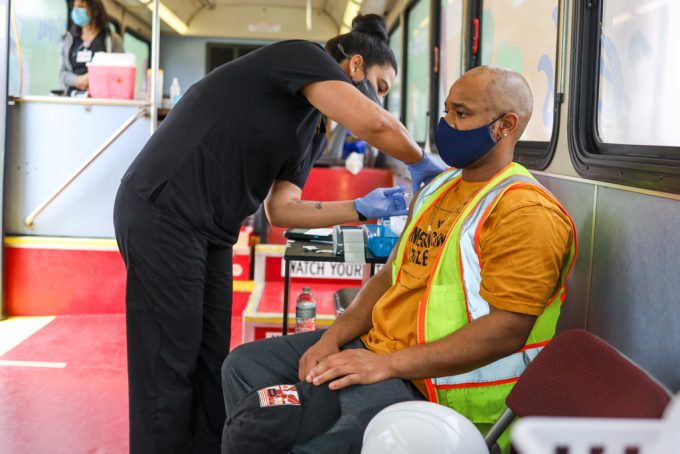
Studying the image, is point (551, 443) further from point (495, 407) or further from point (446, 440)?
point (495, 407)

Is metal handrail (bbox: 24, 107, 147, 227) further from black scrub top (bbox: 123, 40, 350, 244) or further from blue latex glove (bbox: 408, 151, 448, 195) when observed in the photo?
blue latex glove (bbox: 408, 151, 448, 195)

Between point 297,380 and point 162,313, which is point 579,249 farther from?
point 162,313

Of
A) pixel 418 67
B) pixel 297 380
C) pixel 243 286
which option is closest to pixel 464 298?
pixel 297 380

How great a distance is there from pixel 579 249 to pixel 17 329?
12.3 feet

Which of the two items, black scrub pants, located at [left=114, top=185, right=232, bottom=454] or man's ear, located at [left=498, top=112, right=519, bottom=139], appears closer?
man's ear, located at [left=498, top=112, right=519, bottom=139]

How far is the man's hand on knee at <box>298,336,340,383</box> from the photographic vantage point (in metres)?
1.97

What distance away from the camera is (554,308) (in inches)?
71.3

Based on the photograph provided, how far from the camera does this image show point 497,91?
1.95m

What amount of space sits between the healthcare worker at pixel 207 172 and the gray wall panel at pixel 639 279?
59 cm

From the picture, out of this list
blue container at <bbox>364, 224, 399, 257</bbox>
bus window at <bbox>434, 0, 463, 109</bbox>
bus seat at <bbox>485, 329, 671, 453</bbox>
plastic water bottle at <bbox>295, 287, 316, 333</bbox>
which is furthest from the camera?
bus window at <bbox>434, 0, 463, 109</bbox>

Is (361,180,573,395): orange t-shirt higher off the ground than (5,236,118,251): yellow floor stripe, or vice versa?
(361,180,573,395): orange t-shirt

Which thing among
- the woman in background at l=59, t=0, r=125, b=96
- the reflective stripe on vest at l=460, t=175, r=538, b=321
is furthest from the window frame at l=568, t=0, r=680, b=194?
the woman in background at l=59, t=0, r=125, b=96

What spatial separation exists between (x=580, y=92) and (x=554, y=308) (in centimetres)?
89

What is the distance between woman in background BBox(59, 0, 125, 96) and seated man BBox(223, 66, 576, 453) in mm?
4157
